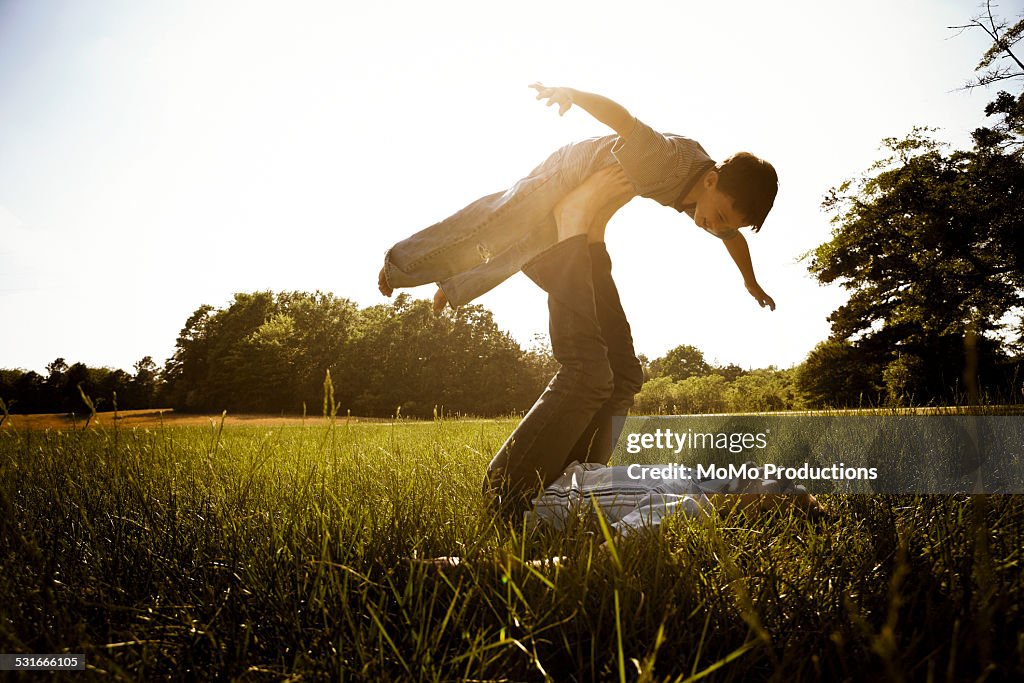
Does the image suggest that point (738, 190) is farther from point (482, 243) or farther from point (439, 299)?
point (439, 299)

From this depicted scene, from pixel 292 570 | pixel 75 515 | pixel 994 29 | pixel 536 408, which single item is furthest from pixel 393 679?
pixel 994 29

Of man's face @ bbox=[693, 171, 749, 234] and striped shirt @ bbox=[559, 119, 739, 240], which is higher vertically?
striped shirt @ bbox=[559, 119, 739, 240]

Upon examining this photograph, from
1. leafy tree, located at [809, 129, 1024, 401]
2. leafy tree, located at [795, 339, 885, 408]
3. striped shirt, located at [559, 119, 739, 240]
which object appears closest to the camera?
striped shirt, located at [559, 119, 739, 240]

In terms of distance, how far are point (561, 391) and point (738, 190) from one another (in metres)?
1.40

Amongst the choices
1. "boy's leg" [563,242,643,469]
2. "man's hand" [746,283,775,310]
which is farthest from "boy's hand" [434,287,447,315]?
"man's hand" [746,283,775,310]

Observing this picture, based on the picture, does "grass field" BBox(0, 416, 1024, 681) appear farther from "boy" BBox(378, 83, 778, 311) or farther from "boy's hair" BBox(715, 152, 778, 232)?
"boy's hair" BBox(715, 152, 778, 232)

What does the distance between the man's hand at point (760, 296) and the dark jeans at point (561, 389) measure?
1.36 m

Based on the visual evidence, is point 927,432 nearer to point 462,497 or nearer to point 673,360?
point 462,497

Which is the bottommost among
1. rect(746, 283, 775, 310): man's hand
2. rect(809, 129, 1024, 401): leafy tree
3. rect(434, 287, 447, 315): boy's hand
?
rect(434, 287, 447, 315): boy's hand

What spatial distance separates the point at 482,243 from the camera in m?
2.68

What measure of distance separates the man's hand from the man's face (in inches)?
20.6

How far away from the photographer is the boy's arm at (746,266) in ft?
10.3

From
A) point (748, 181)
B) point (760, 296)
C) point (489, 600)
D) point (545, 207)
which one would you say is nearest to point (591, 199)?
point (545, 207)

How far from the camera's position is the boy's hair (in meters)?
2.64
